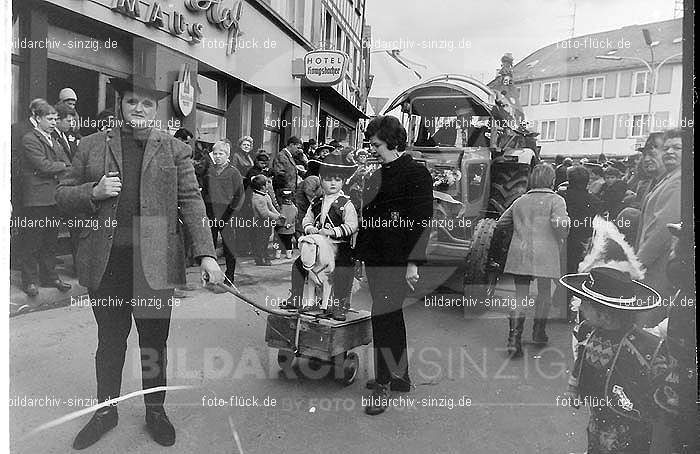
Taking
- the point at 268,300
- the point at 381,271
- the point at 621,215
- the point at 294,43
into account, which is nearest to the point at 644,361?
the point at 621,215

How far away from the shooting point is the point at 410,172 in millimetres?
2598

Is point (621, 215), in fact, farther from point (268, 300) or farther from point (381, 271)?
point (268, 300)

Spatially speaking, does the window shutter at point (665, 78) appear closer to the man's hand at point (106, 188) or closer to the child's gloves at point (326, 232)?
the child's gloves at point (326, 232)

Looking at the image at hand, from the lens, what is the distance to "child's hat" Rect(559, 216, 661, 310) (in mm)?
2131

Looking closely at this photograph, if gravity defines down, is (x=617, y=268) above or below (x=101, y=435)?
above

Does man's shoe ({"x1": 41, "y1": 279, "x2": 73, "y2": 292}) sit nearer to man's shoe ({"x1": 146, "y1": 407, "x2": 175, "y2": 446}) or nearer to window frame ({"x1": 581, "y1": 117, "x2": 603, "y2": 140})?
man's shoe ({"x1": 146, "y1": 407, "x2": 175, "y2": 446})

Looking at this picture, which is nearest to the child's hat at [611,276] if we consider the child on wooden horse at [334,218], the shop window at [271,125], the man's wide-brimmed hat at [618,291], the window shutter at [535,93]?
the man's wide-brimmed hat at [618,291]

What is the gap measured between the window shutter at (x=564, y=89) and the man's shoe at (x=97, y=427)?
7.20 feet

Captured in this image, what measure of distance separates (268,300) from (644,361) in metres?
1.60

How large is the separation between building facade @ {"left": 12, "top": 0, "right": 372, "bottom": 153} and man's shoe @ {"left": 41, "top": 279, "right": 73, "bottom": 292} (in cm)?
63

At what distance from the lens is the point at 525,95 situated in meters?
2.54

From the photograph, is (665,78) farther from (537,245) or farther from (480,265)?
(480,265)

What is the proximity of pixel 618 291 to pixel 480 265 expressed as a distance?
4.09ft

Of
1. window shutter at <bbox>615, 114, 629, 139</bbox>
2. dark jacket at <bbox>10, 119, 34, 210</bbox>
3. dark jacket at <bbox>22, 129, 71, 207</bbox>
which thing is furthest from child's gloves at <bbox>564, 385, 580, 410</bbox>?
dark jacket at <bbox>10, 119, 34, 210</bbox>
